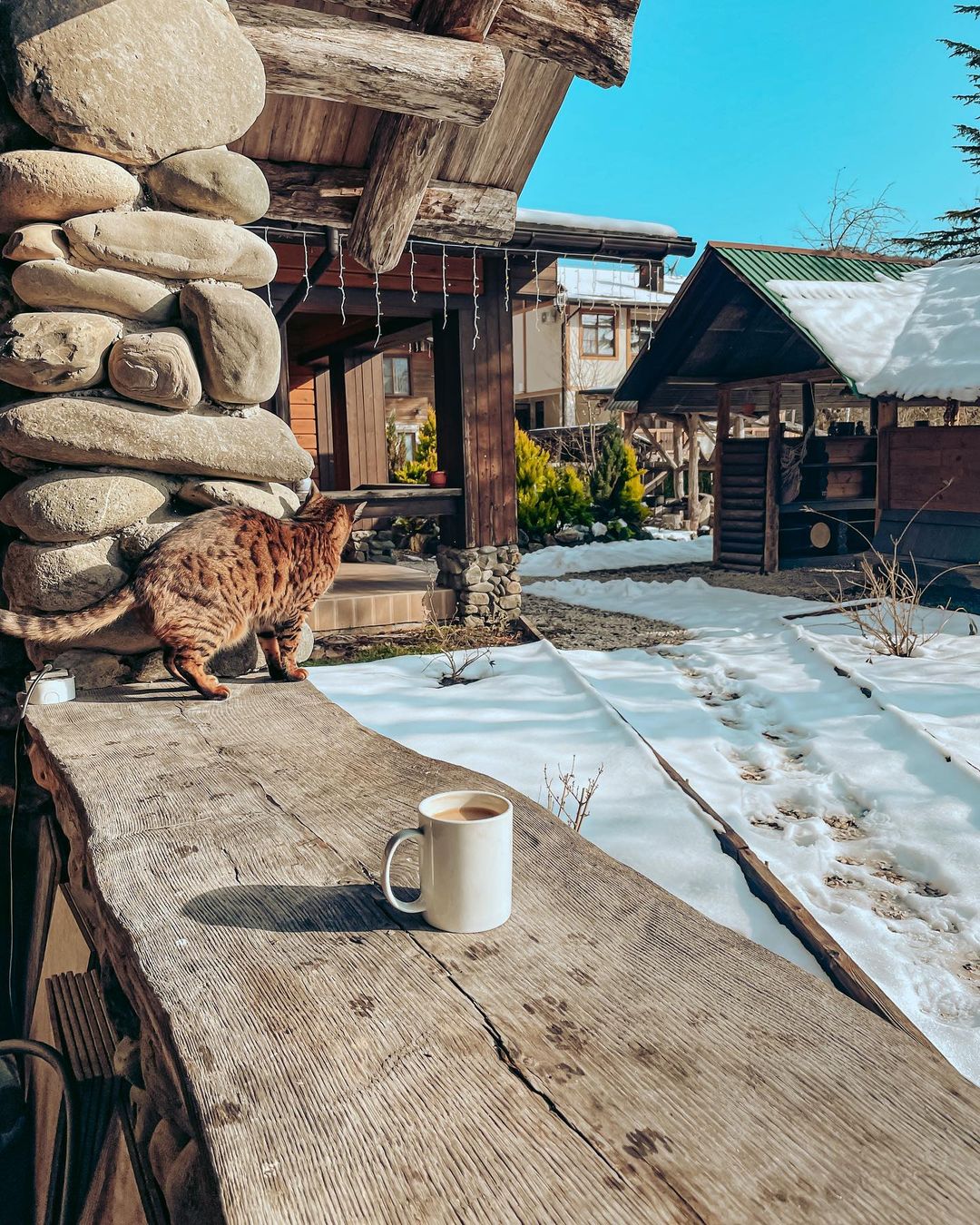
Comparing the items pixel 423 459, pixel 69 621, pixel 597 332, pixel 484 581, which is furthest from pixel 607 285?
pixel 69 621

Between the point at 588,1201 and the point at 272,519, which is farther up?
the point at 272,519

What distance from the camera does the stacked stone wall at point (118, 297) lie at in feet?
8.99

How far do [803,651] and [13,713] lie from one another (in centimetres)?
628

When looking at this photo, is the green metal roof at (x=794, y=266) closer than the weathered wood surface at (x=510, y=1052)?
No

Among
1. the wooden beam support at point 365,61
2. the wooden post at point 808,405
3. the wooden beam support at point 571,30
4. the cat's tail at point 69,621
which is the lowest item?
the cat's tail at point 69,621

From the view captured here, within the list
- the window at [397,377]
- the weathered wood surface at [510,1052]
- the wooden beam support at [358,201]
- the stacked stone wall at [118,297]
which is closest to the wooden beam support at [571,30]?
the wooden beam support at [358,201]

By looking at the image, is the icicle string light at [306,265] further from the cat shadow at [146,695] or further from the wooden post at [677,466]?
the wooden post at [677,466]

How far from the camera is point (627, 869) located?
162 cm

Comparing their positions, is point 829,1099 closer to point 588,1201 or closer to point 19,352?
point 588,1201

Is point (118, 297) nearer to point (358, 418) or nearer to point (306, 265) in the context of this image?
point (306, 265)

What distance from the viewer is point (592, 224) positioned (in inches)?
345

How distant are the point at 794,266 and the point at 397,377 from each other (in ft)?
43.8

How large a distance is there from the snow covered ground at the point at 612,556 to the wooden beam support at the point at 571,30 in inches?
400

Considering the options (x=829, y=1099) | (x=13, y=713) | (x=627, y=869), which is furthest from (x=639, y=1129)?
(x=13, y=713)
